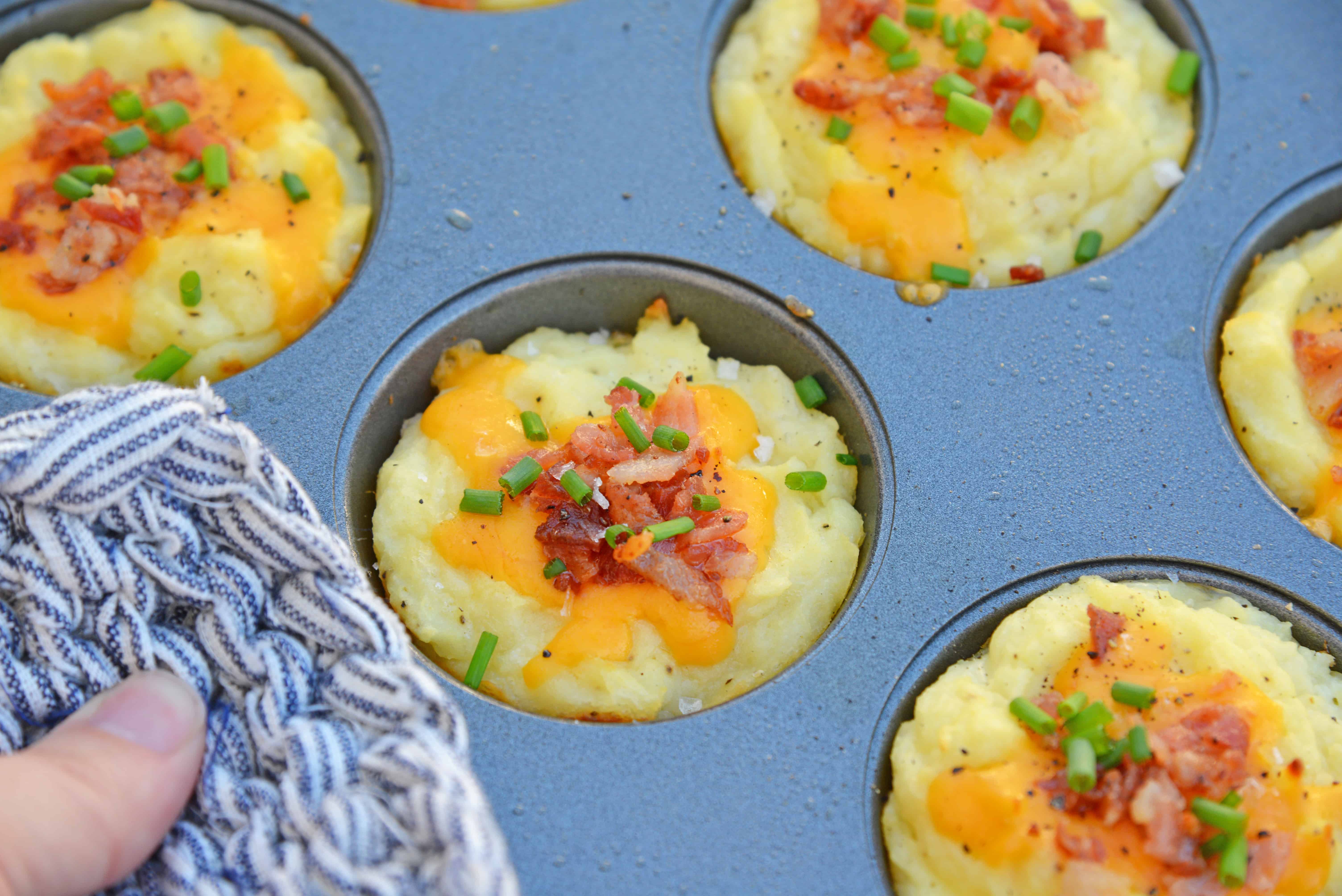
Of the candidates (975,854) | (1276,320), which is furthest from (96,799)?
(1276,320)

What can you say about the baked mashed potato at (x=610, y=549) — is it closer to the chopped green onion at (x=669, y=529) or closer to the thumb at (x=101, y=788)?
the chopped green onion at (x=669, y=529)

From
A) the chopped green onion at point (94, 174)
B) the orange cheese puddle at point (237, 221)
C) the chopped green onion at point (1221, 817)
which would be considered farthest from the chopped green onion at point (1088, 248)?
the chopped green onion at point (94, 174)

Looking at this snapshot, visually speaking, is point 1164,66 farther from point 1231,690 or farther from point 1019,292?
point 1231,690

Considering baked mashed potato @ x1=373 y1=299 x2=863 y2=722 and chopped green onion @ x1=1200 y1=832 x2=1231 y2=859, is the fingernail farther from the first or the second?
chopped green onion @ x1=1200 y1=832 x2=1231 y2=859

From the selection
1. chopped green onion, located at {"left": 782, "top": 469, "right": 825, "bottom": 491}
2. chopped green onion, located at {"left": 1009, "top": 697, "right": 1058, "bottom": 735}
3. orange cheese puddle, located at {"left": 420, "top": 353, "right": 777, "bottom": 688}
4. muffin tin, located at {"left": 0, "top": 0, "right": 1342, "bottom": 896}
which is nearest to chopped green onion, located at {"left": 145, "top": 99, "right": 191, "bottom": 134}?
muffin tin, located at {"left": 0, "top": 0, "right": 1342, "bottom": 896}

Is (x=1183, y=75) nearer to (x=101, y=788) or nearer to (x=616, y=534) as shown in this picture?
(x=616, y=534)

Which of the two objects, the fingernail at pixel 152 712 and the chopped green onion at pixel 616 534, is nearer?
the fingernail at pixel 152 712

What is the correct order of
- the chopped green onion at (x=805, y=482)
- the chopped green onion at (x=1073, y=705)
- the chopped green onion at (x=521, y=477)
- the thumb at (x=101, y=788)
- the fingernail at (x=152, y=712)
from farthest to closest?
the chopped green onion at (x=805, y=482) < the chopped green onion at (x=521, y=477) < the chopped green onion at (x=1073, y=705) < the fingernail at (x=152, y=712) < the thumb at (x=101, y=788)
